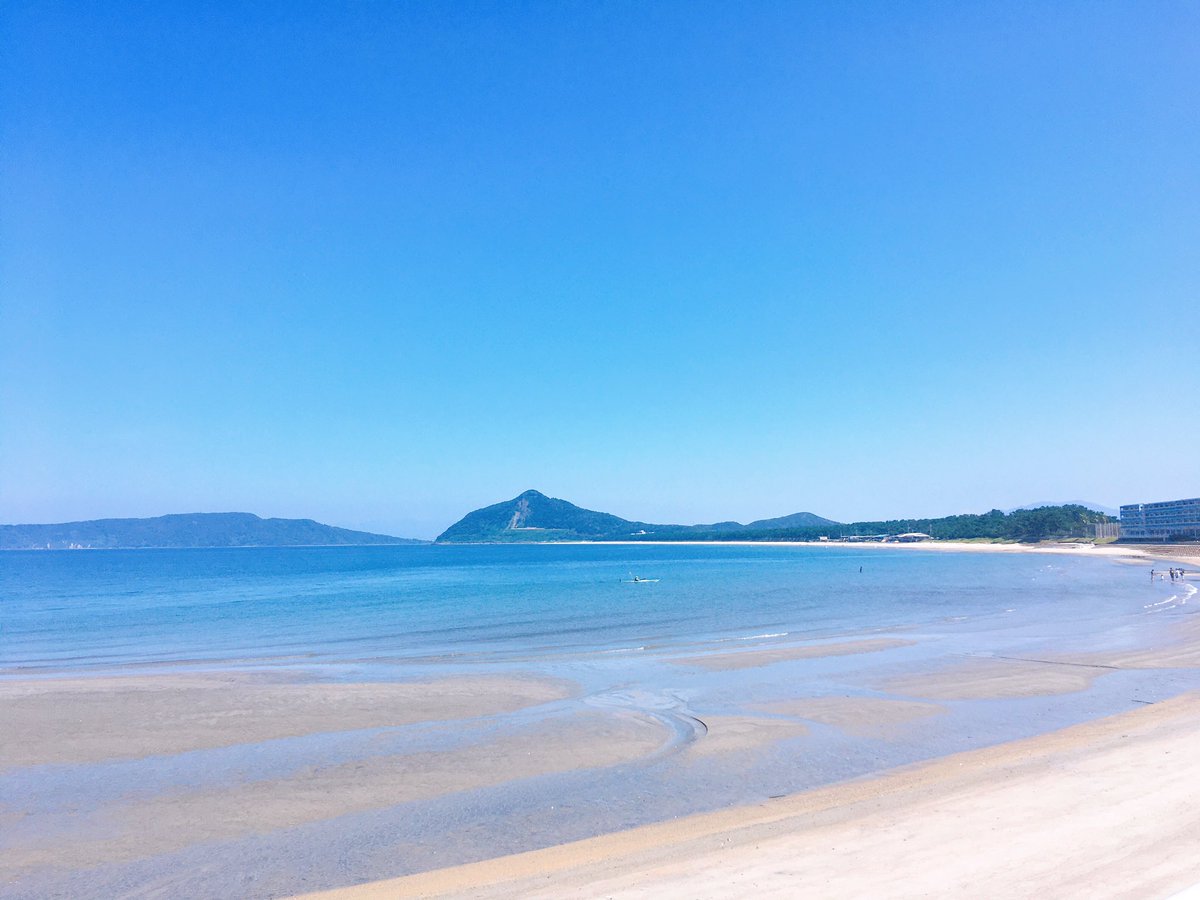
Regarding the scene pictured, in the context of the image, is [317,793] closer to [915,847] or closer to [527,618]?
[915,847]

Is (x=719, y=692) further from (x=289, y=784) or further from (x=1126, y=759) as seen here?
(x=289, y=784)

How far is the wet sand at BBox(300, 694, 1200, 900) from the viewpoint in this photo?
287 inches

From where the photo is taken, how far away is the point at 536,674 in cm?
2236

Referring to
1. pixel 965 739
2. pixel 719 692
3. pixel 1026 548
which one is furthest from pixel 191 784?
pixel 1026 548

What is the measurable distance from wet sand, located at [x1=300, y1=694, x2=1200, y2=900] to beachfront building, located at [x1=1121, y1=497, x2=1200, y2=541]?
146030 mm

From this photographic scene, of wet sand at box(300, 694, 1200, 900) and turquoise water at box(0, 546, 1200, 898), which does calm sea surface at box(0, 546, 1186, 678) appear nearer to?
turquoise water at box(0, 546, 1200, 898)

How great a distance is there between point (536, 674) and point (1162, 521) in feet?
542

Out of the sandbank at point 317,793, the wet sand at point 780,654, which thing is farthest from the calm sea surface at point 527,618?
the sandbank at point 317,793

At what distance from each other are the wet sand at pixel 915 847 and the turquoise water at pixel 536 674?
0.92 meters

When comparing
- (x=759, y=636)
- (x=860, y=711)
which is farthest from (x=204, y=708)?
(x=759, y=636)

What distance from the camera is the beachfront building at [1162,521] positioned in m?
133

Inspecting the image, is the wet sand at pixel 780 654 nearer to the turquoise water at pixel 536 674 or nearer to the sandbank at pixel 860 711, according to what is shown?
the turquoise water at pixel 536 674

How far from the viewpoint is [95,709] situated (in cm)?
1819

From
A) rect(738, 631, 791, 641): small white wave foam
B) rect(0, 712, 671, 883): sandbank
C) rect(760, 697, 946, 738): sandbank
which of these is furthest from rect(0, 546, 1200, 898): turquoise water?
rect(738, 631, 791, 641): small white wave foam
